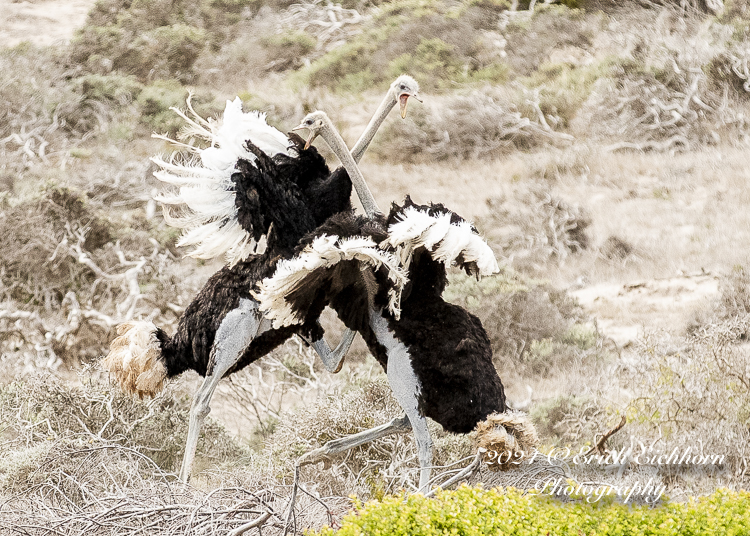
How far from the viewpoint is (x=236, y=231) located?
4766 millimetres

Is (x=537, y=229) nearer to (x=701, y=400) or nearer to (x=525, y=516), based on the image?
(x=701, y=400)

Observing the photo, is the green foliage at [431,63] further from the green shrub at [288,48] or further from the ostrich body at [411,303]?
the ostrich body at [411,303]

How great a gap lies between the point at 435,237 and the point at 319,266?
21.3 inches

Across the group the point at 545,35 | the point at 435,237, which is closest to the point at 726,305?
the point at 435,237

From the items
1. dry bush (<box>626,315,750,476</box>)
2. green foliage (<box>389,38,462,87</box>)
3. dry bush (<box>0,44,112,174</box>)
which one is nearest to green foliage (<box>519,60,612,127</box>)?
green foliage (<box>389,38,462,87</box>)

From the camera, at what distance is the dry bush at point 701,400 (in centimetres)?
618

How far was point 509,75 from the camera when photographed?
16.2 meters

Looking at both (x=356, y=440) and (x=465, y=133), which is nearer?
(x=356, y=440)

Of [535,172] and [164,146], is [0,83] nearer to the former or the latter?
[164,146]

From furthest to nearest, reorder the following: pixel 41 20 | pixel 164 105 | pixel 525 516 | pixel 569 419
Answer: pixel 41 20
pixel 164 105
pixel 569 419
pixel 525 516

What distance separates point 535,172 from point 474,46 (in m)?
5.13

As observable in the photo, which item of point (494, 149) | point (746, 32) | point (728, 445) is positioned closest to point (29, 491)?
point (728, 445)

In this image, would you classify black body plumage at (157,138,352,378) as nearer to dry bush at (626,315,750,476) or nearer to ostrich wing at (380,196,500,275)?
ostrich wing at (380,196,500,275)

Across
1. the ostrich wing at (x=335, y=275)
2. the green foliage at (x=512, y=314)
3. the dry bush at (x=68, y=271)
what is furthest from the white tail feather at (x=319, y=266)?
the dry bush at (x=68, y=271)
